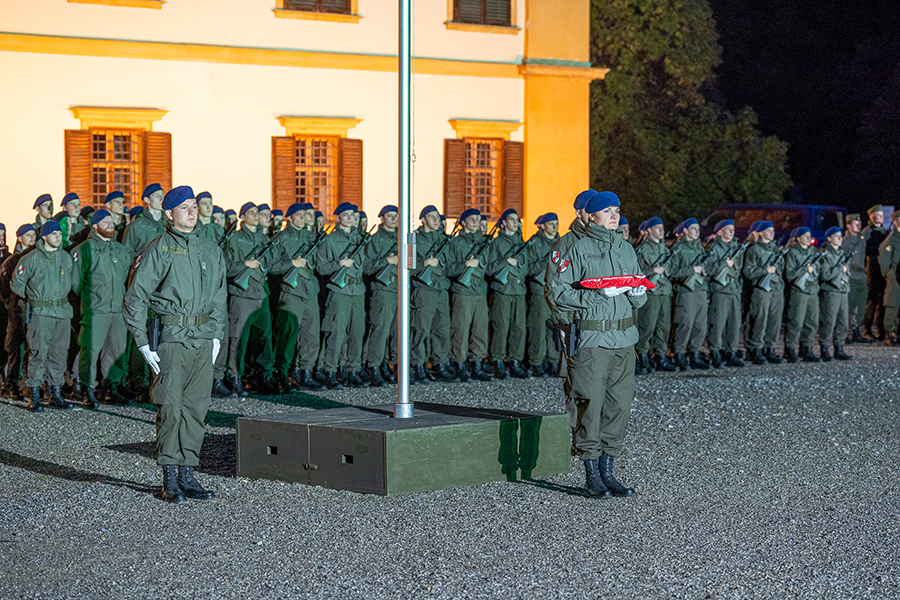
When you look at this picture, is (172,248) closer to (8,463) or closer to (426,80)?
(8,463)

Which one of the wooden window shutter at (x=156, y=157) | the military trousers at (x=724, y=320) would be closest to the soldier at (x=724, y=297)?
the military trousers at (x=724, y=320)

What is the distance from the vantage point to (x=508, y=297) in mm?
15422

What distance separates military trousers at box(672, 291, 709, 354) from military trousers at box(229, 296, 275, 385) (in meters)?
5.37

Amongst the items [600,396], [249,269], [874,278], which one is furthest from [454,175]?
[600,396]

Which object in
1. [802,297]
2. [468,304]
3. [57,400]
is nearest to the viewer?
[57,400]

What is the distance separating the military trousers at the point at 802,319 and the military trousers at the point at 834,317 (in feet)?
0.73

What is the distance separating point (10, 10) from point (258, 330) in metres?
9.04

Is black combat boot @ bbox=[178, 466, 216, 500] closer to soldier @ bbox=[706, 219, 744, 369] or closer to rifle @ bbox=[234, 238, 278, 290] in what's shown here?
rifle @ bbox=[234, 238, 278, 290]

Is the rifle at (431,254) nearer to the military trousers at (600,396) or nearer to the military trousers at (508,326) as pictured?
the military trousers at (508,326)

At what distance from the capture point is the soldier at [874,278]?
67.1 feet

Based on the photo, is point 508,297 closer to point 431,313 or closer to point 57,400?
point 431,313

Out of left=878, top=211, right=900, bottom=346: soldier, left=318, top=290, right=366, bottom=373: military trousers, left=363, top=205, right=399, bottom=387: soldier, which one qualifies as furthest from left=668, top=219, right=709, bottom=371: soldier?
left=878, top=211, right=900, bottom=346: soldier

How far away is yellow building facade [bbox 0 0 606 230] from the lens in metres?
20.5

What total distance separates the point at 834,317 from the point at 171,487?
38.9ft
